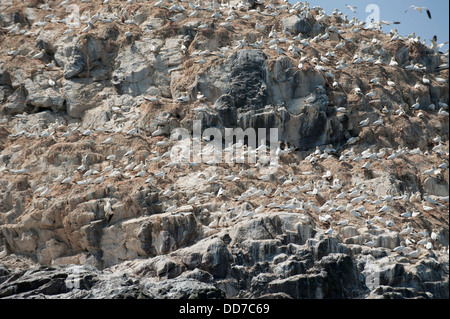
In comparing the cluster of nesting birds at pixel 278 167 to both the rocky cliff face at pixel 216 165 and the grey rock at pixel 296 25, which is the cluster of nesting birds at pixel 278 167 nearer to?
the rocky cliff face at pixel 216 165

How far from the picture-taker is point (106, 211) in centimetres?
3512

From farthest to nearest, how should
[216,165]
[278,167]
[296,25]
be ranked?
[296,25] < [278,167] < [216,165]

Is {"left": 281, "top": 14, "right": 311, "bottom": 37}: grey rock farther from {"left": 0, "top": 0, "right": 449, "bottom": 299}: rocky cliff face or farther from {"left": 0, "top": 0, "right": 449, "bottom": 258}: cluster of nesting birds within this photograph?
{"left": 0, "top": 0, "right": 449, "bottom": 258}: cluster of nesting birds

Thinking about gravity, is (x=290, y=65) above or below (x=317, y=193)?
above

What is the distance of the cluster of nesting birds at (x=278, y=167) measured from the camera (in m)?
35.3

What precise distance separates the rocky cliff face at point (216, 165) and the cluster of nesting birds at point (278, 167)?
0.27ft

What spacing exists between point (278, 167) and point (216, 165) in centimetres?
236

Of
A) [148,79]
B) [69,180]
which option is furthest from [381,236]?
[148,79]

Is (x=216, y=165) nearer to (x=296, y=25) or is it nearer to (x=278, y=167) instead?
(x=278, y=167)

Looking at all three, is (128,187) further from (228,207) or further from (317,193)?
A: (317,193)

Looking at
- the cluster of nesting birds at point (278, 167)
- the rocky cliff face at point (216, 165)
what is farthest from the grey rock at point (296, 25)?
the cluster of nesting birds at point (278, 167)

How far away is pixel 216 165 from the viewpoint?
38250mm

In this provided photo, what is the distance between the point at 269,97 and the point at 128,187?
8421mm

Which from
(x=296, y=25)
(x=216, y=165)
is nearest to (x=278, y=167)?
(x=216, y=165)
